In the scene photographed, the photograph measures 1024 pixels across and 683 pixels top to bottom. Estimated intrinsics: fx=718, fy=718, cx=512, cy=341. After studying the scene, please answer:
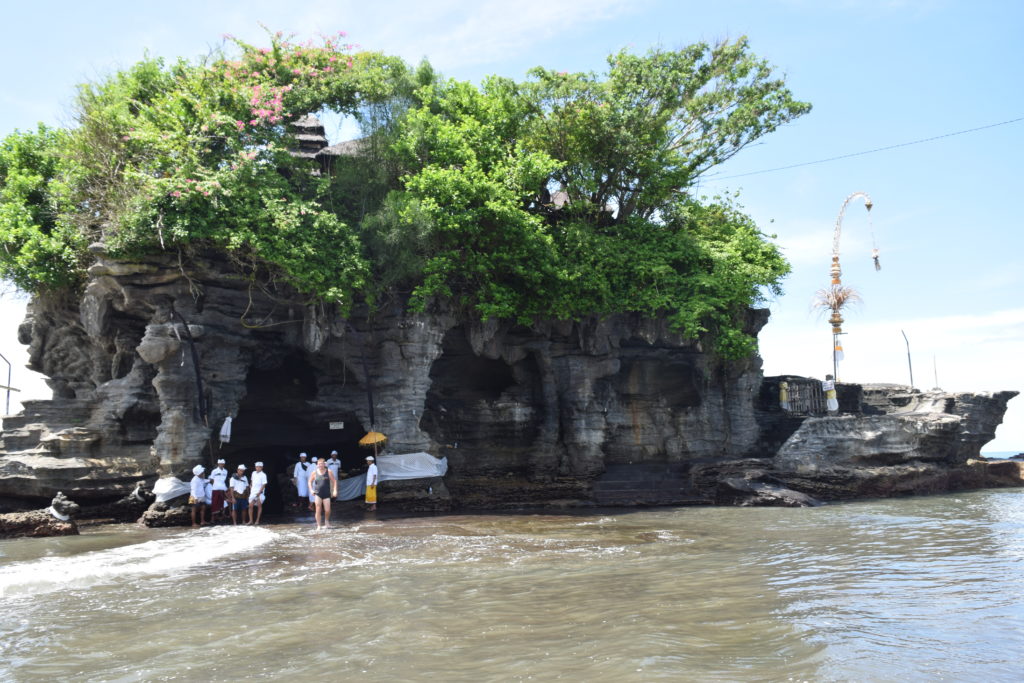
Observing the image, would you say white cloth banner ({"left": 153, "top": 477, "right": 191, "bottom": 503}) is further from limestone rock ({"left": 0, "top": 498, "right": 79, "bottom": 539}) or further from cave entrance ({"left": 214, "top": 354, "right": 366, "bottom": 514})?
cave entrance ({"left": 214, "top": 354, "right": 366, "bottom": 514})

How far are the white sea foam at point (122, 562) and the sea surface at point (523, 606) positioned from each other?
6cm

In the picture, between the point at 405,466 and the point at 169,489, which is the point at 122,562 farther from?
the point at 405,466

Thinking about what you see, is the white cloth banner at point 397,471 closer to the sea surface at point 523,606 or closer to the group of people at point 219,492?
the group of people at point 219,492

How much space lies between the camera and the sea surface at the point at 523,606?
579 cm

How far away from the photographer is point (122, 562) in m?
11.1

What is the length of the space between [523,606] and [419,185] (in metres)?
12.8

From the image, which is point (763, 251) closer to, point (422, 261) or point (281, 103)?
point (422, 261)

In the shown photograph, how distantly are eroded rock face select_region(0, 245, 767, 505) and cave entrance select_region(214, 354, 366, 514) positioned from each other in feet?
0.15

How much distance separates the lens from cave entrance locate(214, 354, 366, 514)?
66.9 ft

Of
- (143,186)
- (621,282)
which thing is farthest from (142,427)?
(621,282)

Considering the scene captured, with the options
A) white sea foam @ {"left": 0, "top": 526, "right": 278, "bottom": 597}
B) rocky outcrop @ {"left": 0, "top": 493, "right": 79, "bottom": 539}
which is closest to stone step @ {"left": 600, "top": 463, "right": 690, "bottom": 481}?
white sea foam @ {"left": 0, "top": 526, "right": 278, "bottom": 597}

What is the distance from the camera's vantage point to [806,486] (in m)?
21.1

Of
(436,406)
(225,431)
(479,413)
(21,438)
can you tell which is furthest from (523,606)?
(21,438)

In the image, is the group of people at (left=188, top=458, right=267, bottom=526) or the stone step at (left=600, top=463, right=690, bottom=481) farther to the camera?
the stone step at (left=600, top=463, right=690, bottom=481)
